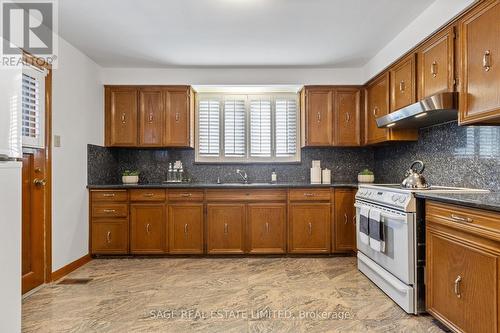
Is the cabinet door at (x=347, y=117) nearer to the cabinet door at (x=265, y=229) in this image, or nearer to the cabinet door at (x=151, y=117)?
the cabinet door at (x=265, y=229)

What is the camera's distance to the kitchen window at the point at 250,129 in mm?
4531

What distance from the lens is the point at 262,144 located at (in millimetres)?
4551

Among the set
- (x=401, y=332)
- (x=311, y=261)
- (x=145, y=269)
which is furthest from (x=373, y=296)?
(x=145, y=269)

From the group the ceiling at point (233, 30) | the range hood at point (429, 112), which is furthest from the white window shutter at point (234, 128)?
the range hood at point (429, 112)

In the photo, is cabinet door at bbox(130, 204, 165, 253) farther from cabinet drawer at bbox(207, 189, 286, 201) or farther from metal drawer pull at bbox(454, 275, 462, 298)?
metal drawer pull at bbox(454, 275, 462, 298)

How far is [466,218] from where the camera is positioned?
187cm

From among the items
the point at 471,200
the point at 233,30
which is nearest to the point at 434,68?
the point at 471,200

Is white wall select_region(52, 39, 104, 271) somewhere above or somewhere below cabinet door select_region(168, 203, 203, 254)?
above

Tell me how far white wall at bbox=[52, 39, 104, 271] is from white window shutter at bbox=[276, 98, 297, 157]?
2.47 metres

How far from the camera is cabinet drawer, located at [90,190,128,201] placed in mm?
3875

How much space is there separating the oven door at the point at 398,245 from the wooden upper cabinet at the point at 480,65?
2.82ft

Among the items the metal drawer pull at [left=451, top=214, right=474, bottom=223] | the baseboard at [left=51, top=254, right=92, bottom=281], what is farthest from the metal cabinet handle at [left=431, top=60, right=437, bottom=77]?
the baseboard at [left=51, top=254, right=92, bottom=281]

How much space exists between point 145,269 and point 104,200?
1053mm

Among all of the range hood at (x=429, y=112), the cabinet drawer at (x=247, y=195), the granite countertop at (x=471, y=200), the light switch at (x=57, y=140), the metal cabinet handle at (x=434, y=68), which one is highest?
the metal cabinet handle at (x=434, y=68)
